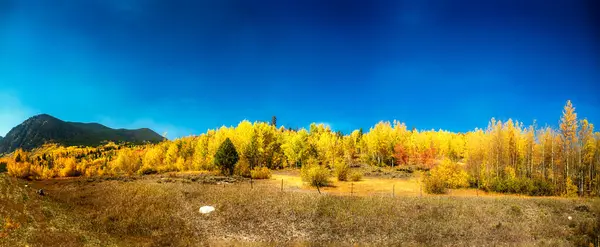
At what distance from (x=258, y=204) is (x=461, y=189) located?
3203 centimetres

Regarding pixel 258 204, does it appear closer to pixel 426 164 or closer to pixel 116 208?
pixel 116 208

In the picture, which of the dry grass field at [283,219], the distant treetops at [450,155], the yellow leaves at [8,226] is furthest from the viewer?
the distant treetops at [450,155]

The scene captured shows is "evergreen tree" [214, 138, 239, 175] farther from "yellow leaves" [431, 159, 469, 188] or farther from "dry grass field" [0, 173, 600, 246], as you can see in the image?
"yellow leaves" [431, 159, 469, 188]

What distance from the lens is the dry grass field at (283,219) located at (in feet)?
59.5

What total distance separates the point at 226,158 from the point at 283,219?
1221 inches

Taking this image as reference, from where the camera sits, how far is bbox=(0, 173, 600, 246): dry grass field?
18.1m

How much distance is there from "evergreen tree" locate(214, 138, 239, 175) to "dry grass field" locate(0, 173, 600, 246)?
22.6 metres

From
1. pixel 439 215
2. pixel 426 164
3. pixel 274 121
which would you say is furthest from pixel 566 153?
pixel 274 121

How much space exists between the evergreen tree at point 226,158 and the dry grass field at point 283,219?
22.6 m

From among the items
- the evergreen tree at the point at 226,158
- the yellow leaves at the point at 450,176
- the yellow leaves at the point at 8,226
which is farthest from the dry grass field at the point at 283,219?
the evergreen tree at the point at 226,158

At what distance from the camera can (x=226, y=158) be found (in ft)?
177

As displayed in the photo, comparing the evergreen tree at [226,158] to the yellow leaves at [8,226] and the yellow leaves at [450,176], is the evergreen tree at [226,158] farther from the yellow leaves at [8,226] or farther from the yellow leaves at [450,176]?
the yellow leaves at [8,226]

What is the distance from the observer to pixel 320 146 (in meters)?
83.3

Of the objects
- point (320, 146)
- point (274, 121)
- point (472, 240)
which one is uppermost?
point (274, 121)
